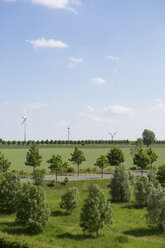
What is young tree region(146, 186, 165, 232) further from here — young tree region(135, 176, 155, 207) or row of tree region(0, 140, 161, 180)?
row of tree region(0, 140, 161, 180)

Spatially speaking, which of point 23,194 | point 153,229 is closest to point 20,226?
point 23,194

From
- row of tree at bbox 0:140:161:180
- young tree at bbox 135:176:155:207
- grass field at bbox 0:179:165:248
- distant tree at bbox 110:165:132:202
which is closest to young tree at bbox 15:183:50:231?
grass field at bbox 0:179:165:248

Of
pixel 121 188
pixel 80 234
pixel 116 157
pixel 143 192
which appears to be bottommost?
pixel 80 234

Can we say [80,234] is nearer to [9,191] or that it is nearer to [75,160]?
[9,191]

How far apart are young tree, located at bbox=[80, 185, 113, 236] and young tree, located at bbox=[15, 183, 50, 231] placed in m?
5.90

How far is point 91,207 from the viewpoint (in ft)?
138

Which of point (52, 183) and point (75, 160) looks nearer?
point (52, 183)

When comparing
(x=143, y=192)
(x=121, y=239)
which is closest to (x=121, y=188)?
(x=143, y=192)

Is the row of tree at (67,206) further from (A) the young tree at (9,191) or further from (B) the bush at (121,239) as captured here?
(B) the bush at (121,239)

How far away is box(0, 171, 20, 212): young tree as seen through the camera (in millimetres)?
51531

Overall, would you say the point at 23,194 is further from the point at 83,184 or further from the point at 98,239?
the point at 83,184

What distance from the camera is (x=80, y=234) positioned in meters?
41.6

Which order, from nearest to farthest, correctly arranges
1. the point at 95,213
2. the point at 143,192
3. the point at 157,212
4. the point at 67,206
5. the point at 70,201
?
the point at 95,213
the point at 157,212
the point at 70,201
the point at 67,206
the point at 143,192

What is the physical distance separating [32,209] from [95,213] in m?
9.49
